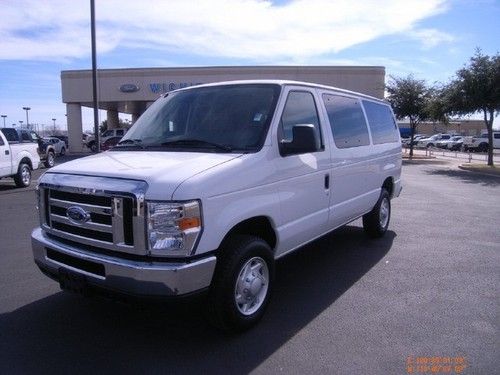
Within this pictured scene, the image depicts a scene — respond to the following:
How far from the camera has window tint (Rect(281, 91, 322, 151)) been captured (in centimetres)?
430

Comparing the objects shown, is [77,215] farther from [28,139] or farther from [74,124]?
[74,124]

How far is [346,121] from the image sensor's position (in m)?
5.60

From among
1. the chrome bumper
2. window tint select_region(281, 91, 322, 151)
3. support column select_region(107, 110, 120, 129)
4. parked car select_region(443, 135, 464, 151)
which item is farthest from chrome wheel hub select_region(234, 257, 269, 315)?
parked car select_region(443, 135, 464, 151)

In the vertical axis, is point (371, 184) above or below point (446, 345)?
above

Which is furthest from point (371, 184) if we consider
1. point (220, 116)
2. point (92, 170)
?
point (92, 170)

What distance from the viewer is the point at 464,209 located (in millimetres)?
10227

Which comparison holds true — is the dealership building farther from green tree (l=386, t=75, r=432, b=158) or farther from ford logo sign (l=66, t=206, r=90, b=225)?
ford logo sign (l=66, t=206, r=90, b=225)

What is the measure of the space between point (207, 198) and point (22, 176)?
12.7 m

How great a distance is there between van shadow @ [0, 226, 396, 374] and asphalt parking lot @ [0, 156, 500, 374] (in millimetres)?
10

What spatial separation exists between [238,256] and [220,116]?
1464 millimetres

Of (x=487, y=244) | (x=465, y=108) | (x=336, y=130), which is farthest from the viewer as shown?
(x=465, y=108)

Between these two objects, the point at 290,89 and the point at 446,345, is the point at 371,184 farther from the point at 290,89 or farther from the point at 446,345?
the point at 446,345

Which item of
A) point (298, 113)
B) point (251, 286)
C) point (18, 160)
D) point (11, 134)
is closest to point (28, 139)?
point (11, 134)

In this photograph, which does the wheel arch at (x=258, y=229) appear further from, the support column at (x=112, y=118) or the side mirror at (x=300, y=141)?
the support column at (x=112, y=118)
